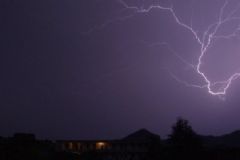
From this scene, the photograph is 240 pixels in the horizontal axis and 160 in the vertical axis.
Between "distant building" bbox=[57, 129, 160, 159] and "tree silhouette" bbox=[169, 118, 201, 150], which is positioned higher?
"distant building" bbox=[57, 129, 160, 159]

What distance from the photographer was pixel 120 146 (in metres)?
44.2

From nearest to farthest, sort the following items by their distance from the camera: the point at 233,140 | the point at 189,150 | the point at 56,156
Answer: the point at 189,150, the point at 56,156, the point at 233,140

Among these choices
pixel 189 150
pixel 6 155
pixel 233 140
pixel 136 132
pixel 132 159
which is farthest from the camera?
pixel 233 140

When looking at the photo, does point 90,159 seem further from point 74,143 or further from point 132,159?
point 74,143

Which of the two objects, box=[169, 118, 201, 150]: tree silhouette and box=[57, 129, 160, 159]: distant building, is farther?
box=[57, 129, 160, 159]: distant building

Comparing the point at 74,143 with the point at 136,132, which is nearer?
the point at 74,143

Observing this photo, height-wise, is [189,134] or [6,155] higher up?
[189,134]

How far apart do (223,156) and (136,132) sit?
26833mm

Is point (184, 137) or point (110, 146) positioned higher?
point (110, 146)

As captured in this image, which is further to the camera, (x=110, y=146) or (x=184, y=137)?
(x=110, y=146)

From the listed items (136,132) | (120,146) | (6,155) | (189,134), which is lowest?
(6,155)

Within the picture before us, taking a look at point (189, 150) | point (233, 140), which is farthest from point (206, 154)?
point (233, 140)

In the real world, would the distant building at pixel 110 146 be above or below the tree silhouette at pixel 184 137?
above

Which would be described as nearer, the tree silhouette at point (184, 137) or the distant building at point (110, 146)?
the tree silhouette at point (184, 137)
